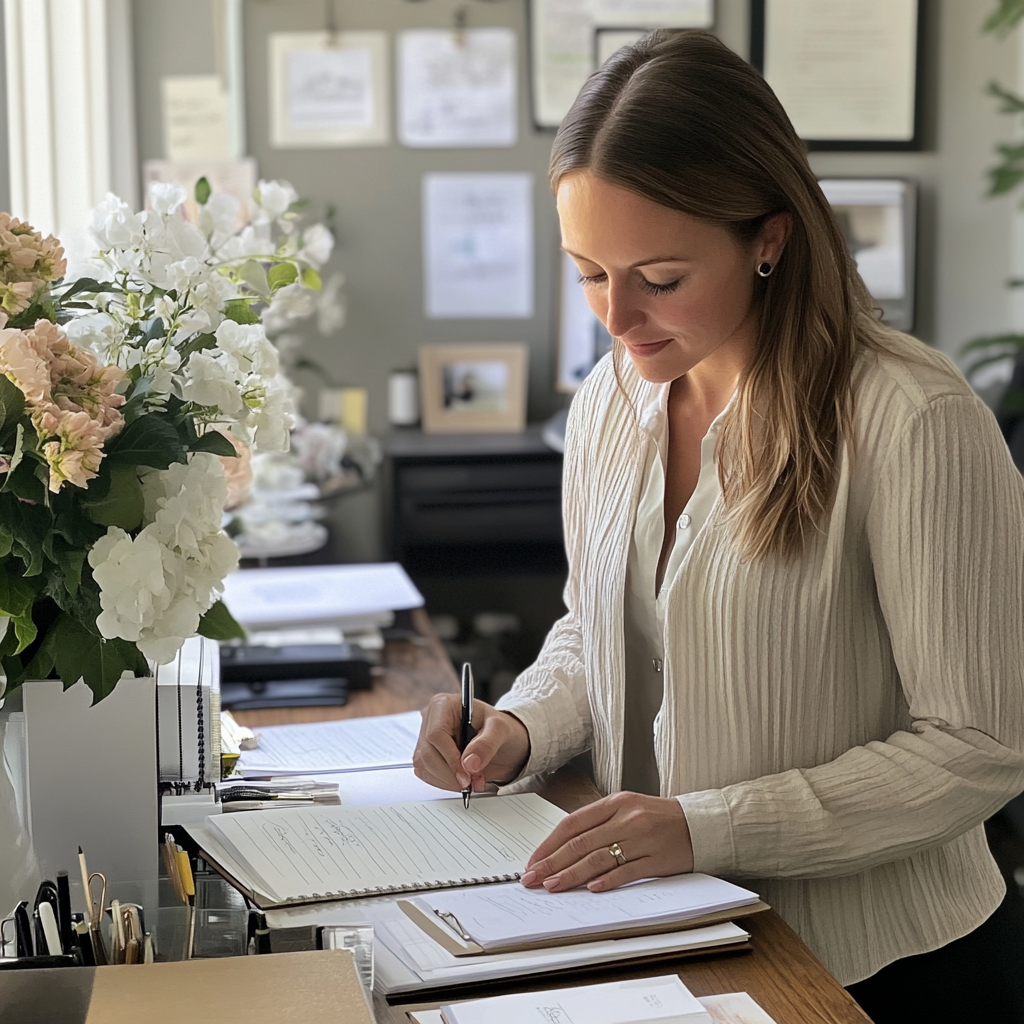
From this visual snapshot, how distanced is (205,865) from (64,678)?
8.1 inches

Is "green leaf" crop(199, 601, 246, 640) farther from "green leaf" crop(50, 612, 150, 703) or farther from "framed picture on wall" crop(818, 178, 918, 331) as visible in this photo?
"framed picture on wall" crop(818, 178, 918, 331)

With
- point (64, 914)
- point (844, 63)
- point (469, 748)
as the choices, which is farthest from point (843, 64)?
point (64, 914)

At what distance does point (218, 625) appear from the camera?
955 millimetres

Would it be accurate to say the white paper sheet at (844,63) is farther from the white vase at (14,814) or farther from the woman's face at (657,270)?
the white vase at (14,814)

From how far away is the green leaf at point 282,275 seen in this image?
1080 millimetres

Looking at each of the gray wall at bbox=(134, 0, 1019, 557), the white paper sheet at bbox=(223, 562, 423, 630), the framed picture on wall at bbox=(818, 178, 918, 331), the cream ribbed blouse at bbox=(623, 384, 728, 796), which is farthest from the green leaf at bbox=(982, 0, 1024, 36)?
the cream ribbed blouse at bbox=(623, 384, 728, 796)

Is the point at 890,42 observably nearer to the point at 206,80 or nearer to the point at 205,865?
the point at 206,80

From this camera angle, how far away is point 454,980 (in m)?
0.84

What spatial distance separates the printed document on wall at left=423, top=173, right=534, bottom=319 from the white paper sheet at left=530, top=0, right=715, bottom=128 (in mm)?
218

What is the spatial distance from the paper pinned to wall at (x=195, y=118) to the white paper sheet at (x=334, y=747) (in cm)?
221

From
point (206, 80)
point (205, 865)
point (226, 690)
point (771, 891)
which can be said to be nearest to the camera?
point (205, 865)

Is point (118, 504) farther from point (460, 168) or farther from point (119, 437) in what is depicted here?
point (460, 168)

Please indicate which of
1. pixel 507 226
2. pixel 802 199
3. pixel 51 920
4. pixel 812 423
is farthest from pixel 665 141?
pixel 507 226

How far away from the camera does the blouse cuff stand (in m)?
0.99
